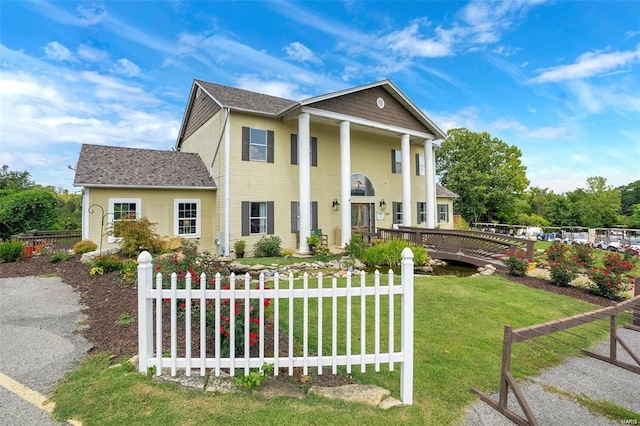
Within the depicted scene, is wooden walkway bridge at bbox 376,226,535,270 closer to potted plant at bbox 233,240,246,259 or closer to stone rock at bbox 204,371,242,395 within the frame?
potted plant at bbox 233,240,246,259

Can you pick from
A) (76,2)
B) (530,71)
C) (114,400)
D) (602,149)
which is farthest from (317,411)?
(602,149)

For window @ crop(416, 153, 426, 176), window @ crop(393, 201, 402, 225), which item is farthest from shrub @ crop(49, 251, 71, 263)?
window @ crop(416, 153, 426, 176)

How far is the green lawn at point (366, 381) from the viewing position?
7.91ft

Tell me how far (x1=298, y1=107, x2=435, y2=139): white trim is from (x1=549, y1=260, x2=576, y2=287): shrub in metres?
10.4

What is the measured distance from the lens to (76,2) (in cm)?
994

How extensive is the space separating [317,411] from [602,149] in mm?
34031

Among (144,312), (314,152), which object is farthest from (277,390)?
(314,152)

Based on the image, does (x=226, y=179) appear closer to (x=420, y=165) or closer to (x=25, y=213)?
(x=25, y=213)

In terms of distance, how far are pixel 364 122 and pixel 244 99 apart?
20.4ft

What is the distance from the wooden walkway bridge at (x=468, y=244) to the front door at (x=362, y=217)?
3.25m

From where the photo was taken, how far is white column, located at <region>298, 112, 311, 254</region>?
1357 centimetres

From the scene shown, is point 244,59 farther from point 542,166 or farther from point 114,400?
point 542,166

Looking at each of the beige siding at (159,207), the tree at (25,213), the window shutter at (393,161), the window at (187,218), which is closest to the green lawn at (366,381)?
the beige siding at (159,207)

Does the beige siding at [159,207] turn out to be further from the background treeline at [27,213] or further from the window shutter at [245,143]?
the background treeline at [27,213]
